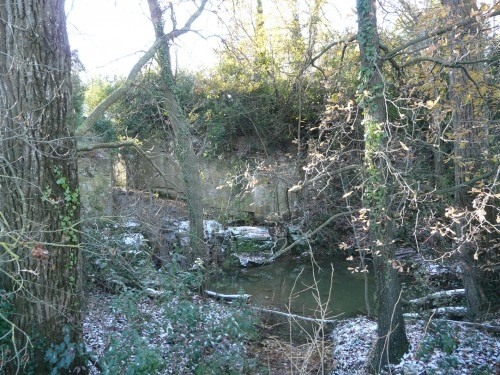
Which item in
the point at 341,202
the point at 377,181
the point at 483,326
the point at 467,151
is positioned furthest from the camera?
the point at 341,202

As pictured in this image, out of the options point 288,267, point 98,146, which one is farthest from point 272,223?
point 98,146

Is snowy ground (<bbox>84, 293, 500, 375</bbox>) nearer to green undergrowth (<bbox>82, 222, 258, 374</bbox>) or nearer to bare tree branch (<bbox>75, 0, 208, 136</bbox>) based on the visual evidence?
green undergrowth (<bbox>82, 222, 258, 374</bbox>)

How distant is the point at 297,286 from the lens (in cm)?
1188

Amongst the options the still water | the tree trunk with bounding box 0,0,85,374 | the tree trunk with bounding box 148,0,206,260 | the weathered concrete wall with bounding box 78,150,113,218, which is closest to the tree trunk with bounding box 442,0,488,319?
the still water

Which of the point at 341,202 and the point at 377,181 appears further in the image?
the point at 341,202

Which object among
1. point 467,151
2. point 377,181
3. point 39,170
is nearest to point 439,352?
point 377,181

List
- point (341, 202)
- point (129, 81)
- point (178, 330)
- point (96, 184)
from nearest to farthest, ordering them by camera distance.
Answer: point (178, 330) → point (129, 81) → point (96, 184) → point (341, 202)

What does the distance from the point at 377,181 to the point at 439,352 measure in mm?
2766

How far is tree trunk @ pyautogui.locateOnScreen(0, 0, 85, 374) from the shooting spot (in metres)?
5.03

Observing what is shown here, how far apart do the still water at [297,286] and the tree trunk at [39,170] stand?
16.3 feet

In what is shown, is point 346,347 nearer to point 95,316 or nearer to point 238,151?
point 95,316

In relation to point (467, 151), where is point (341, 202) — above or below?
below

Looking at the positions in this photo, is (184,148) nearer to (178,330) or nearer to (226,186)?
(226,186)

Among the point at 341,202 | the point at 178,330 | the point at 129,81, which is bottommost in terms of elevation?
the point at 178,330
